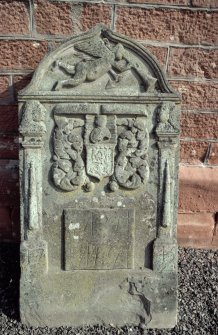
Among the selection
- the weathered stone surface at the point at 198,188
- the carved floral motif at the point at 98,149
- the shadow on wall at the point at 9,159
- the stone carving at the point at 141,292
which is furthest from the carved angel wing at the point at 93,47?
the stone carving at the point at 141,292

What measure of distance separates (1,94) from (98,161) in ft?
2.98

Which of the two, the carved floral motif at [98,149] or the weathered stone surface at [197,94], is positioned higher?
the weathered stone surface at [197,94]

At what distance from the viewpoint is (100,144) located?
245 cm

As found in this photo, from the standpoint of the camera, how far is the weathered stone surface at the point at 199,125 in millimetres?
3008

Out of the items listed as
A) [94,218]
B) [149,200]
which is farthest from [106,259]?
[149,200]

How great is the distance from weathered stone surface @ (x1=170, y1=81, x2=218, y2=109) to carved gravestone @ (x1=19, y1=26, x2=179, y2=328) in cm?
56

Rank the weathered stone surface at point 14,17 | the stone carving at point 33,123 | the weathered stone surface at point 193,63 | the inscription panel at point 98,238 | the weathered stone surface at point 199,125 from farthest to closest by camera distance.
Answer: the weathered stone surface at point 199,125 < the weathered stone surface at point 193,63 < the weathered stone surface at point 14,17 < the inscription panel at point 98,238 < the stone carving at point 33,123

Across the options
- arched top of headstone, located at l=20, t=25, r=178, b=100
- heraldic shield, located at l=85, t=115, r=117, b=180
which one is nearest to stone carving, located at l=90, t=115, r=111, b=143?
heraldic shield, located at l=85, t=115, r=117, b=180

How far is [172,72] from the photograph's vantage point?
2.89 m

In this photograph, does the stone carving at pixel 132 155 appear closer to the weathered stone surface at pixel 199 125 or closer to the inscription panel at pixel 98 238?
the inscription panel at pixel 98 238

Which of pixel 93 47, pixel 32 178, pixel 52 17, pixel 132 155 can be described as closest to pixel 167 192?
pixel 132 155

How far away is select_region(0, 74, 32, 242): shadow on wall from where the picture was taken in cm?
289

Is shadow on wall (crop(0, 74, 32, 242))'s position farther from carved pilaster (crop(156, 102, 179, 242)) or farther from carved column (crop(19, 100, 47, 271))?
carved pilaster (crop(156, 102, 179, 242))

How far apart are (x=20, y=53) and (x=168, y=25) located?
3.14ft
